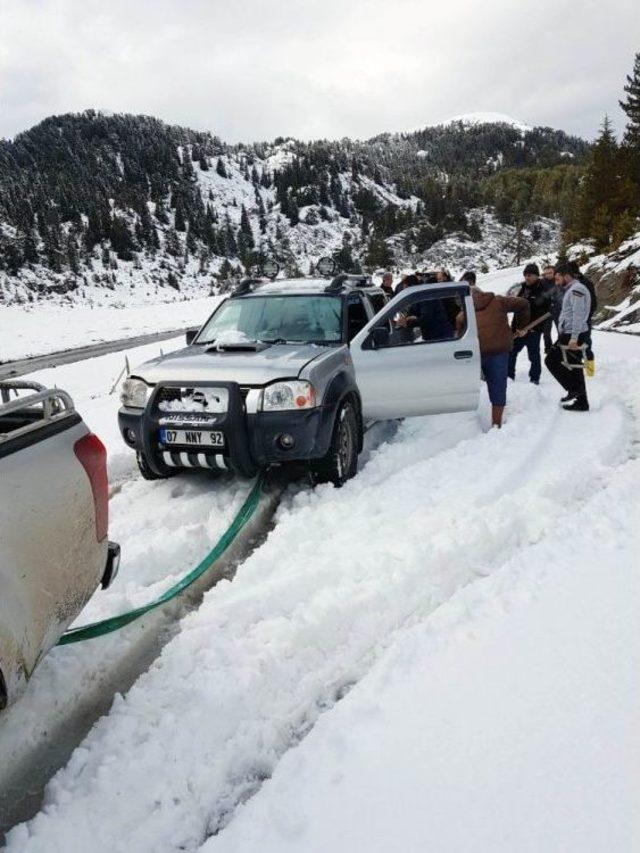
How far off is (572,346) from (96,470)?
6.32 m

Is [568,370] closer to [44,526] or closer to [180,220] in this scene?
[44,526]

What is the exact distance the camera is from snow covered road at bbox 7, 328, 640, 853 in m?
2.29

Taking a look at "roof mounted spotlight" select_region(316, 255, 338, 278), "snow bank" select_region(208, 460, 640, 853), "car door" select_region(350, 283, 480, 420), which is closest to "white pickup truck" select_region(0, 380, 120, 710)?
"snow bank" select_region(208, 460, 640, 853)

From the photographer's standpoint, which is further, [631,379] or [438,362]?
[631,379]

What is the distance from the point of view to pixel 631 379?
9031mm

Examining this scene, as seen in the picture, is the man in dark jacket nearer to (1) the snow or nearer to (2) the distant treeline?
(1) the snow

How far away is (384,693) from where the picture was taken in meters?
2.75

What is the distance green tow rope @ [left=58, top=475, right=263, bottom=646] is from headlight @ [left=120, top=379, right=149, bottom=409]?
127 cm

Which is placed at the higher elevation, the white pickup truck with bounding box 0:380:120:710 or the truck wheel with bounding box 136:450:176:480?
the white pickup truck with bounding box 0:380:120:710

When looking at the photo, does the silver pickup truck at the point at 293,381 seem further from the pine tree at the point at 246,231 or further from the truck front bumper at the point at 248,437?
the pine tree at the point at 246,231

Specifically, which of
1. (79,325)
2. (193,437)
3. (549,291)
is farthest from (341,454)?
(79,325)

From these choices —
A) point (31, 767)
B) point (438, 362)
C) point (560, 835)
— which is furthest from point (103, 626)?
point (438, 362)

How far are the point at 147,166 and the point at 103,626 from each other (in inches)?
6826

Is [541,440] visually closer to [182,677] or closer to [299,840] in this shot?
[182,677]
